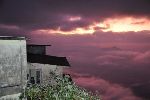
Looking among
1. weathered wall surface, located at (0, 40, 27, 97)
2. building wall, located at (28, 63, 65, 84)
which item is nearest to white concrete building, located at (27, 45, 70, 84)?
building wall, located at (28, 63, 65, 84)

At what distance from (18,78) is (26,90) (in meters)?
1.33

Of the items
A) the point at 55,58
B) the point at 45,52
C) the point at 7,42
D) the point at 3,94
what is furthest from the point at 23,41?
the point at 45,52

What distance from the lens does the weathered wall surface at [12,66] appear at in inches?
1325

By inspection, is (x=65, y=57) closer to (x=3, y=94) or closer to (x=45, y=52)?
(x=45, y=52)

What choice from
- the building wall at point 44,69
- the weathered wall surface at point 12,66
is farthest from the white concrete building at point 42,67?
the weathered wall surface at point 12,66

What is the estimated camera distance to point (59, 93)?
3234 centimetres

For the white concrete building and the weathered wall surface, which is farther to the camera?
the white concrete building

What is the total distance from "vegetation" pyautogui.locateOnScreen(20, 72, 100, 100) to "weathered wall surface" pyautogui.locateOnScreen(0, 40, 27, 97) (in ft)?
3.59


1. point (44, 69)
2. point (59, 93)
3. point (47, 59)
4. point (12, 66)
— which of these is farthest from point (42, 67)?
point (59, 93)

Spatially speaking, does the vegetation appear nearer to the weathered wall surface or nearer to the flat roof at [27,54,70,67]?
the weathered wall surface

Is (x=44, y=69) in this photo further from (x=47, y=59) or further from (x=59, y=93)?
(x=59, y=93)

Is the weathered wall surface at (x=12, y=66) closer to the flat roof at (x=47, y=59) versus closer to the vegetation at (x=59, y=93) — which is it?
the vegetation at (x=59, y=93)

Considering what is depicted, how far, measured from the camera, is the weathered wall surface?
33.7 metres

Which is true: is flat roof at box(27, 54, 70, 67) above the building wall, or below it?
above
